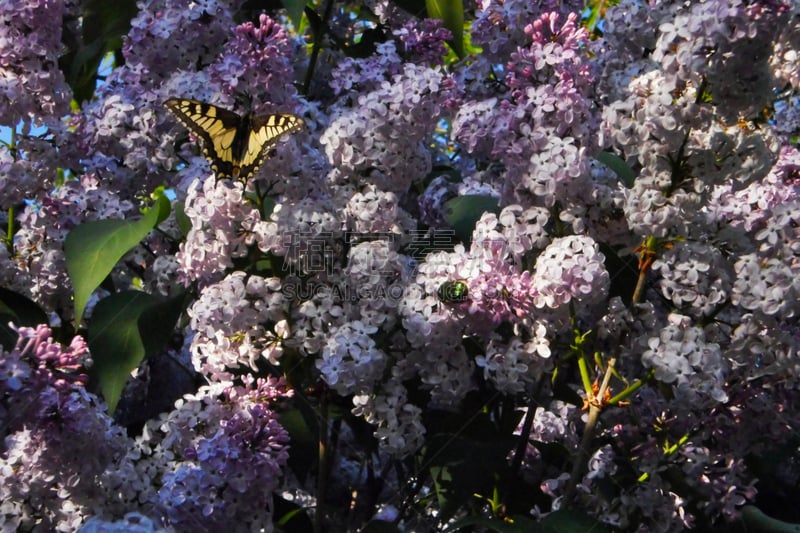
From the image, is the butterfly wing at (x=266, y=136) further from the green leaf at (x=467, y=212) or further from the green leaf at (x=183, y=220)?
the green leaf at (x=467, y=212)

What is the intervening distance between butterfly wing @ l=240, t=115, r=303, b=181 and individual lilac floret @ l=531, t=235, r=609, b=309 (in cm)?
70

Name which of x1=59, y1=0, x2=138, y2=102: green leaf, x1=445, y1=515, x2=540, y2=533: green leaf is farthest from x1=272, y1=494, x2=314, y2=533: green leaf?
x1=59, y1=0, x2=138, y2=102: green leaf

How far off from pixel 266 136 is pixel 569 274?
0.83 meters

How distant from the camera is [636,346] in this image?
2.44m

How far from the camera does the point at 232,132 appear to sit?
2.68 meters

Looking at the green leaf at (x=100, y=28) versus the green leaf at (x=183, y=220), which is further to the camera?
the green leaf at (x=100, y=28)

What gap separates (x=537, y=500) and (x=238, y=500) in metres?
0.86

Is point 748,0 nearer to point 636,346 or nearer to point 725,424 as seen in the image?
point 636,346

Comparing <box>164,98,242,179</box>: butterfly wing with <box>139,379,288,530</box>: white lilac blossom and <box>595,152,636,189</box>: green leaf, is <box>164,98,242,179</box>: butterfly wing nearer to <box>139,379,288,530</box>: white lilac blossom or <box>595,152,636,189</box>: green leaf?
<box>139,379,288,530</box>: white lilac blossom

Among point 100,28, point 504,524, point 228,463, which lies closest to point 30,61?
point 100,28

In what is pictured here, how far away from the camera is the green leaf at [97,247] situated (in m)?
2.59

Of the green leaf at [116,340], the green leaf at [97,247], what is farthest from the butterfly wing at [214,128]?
the green leaf at [116,340]

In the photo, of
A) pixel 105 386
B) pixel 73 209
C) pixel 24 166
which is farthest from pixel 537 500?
pixel 24 166

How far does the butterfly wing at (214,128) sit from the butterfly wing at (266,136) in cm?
4
